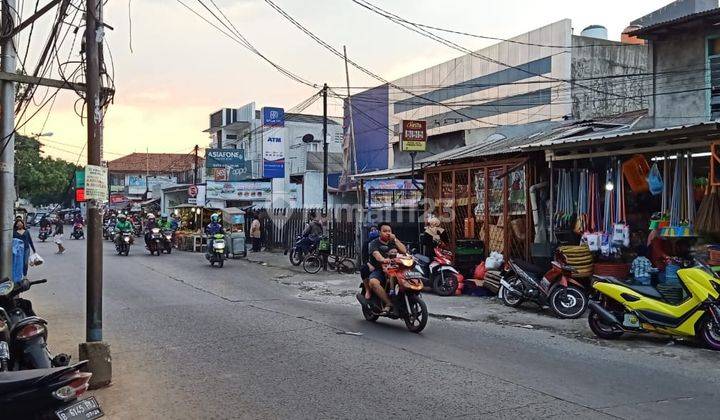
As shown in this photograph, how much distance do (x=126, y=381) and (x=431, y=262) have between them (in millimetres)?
8311

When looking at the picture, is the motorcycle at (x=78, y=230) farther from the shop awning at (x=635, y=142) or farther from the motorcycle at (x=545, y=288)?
the shop awning at (x=635, y=142)

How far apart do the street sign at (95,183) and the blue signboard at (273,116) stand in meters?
26.5

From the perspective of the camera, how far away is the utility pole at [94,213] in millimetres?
6195

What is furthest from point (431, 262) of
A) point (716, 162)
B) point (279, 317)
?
point (716, 162)

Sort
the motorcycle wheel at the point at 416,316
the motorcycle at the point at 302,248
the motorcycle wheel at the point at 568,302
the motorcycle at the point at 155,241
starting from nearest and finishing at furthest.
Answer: the motorcycle wheel at the point at 416,316
the motorcycle wheel at the point at 568,302
the motorcycle at the point at 302,248
the motorcycle at the point at 155,241

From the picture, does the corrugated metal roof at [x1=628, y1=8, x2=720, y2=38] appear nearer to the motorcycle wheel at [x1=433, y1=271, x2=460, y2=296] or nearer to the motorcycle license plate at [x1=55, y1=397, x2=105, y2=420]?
the motorcycle wheel at [x1=433, y1=271, x2=460, y2=296]

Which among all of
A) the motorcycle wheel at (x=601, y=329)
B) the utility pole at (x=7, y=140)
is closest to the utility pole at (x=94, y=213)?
the utility pole at (x=7, y=140)

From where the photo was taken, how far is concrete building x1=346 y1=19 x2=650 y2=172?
29.8 metres

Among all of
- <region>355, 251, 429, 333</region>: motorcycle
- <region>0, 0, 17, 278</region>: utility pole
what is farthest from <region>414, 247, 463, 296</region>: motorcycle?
<region>0, 0, 17, 278</region>: utility pole

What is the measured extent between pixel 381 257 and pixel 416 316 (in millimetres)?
1083

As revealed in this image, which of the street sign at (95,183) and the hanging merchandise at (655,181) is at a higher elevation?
the hanging merchandise at (655,181)

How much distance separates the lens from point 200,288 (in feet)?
46.0

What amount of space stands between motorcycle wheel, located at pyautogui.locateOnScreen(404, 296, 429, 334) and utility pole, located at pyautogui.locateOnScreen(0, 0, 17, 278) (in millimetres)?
5622

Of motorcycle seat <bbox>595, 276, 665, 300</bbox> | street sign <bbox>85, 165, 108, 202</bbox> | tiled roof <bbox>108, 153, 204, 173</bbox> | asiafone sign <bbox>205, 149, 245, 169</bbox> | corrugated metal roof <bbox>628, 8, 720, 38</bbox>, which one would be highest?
tiled roof <bbox>108, 153, 204, 173</bbox>
